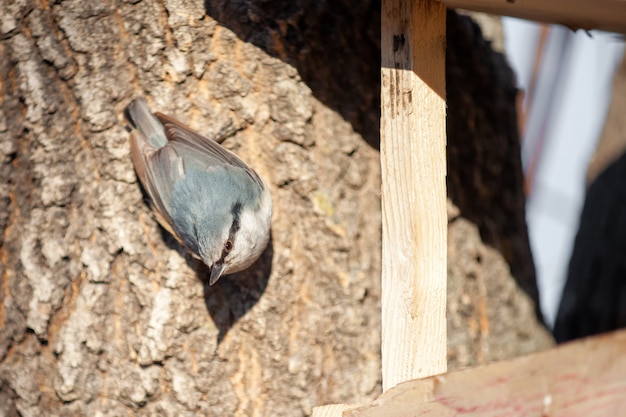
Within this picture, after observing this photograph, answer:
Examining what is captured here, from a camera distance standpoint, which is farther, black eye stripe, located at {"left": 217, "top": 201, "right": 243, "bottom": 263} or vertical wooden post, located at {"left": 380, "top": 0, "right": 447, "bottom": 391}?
black eye stripe, located at {"left": 217, "top": 201, "right": 243, "bottom": 263}

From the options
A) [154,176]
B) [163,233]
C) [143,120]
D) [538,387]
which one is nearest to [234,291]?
[163,233]

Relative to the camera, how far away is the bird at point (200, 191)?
103 inches

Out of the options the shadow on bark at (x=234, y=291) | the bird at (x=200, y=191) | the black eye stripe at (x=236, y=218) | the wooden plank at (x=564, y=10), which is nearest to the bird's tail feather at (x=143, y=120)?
the bird at (x=200, y=191)

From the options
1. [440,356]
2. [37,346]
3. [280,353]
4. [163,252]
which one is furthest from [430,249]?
[37,346]

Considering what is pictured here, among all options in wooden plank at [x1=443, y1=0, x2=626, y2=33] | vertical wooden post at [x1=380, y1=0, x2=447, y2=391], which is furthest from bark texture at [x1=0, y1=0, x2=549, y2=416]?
wooden plank at [x1=443, y1=0, x2=626, y2=33]

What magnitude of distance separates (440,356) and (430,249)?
30cm

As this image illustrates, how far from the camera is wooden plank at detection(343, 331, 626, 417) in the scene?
1549 mm

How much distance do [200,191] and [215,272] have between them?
322 millimetres

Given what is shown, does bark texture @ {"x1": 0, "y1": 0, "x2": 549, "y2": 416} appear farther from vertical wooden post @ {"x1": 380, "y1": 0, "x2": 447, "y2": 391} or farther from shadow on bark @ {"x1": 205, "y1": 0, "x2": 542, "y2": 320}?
vertical wooden post @ {"x1": 380, "y1": 0, "x2": 447, "y2": 391}

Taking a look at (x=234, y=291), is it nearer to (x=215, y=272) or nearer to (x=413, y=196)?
(x=215, y=272)

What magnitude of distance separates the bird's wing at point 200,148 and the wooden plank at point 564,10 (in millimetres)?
826

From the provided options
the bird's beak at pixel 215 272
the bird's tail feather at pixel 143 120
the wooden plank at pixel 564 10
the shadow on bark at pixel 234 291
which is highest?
the wooden plank at pixel 564 10

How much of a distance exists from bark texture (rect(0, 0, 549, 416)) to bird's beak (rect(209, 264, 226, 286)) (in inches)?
6.1

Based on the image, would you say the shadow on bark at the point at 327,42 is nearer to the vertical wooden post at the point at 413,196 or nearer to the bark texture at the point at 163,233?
the bark texture at the point at 163,233
